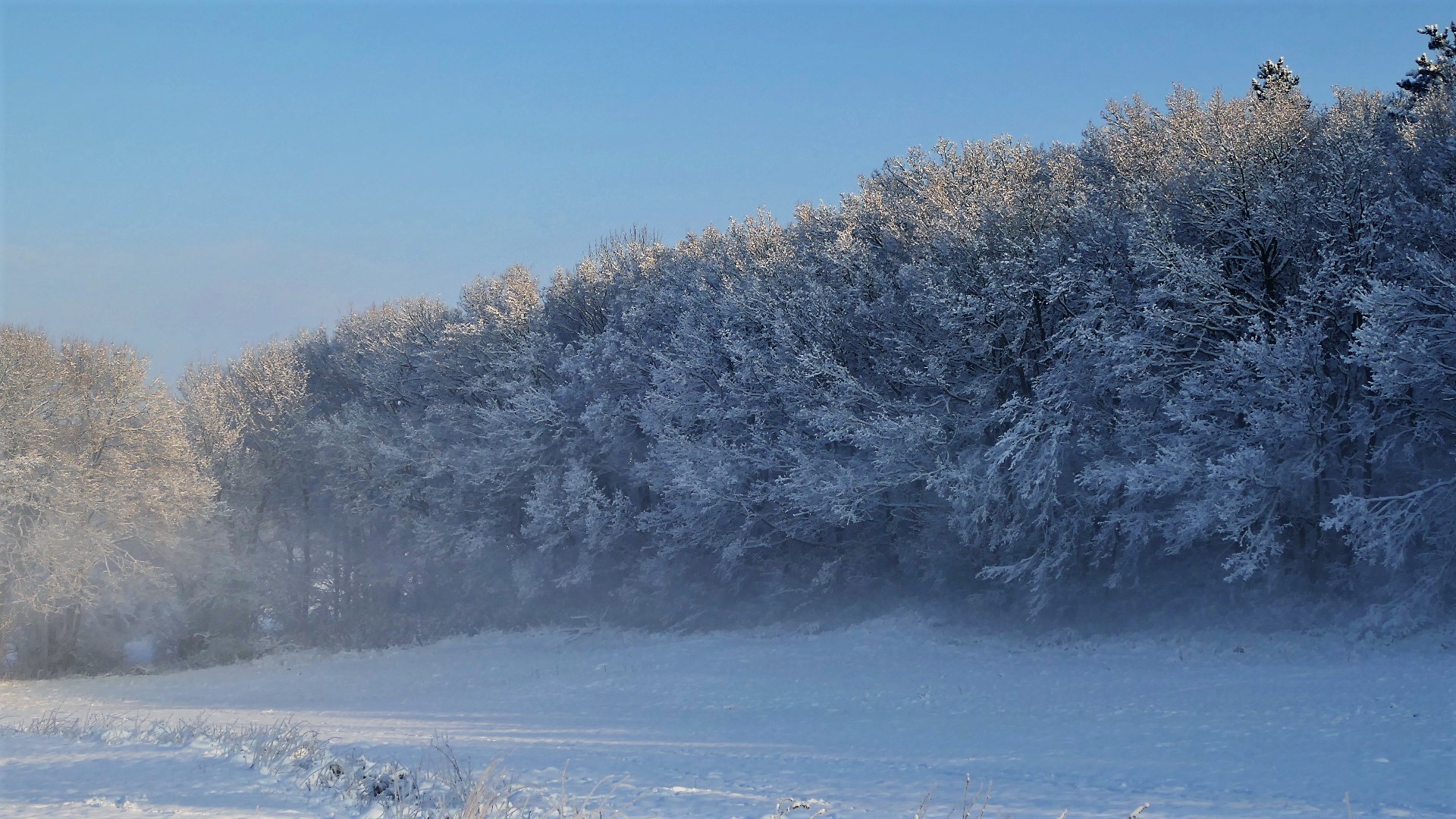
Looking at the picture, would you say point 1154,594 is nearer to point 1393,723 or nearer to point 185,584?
point 1393,723

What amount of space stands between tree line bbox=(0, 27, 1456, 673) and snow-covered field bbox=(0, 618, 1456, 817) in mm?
2686

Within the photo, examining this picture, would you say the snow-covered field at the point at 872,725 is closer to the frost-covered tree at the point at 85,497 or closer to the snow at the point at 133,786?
the snow at the point at 133,786

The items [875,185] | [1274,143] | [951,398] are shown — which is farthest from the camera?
[875,185]

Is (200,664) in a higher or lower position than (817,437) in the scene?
lower

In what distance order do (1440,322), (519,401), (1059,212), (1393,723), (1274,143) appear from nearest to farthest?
(1393,723), (1440,322), (1274,143), (1059,212), (519,401)

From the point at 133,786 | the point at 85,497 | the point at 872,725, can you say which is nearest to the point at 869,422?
the point at 872,725

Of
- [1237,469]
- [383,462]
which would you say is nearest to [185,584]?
[383,462]

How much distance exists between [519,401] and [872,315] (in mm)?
13478

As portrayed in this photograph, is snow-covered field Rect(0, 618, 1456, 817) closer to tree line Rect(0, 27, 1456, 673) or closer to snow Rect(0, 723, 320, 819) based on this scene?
snow Rect(0, 723, 320, 819)

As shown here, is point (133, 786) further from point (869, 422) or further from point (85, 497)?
point (85, 497)

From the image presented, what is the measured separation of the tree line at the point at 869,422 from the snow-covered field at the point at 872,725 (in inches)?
106

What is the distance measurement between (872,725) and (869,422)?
9290 millimetres

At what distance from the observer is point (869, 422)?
Answer: 23.9 meters

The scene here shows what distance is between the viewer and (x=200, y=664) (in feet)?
117
